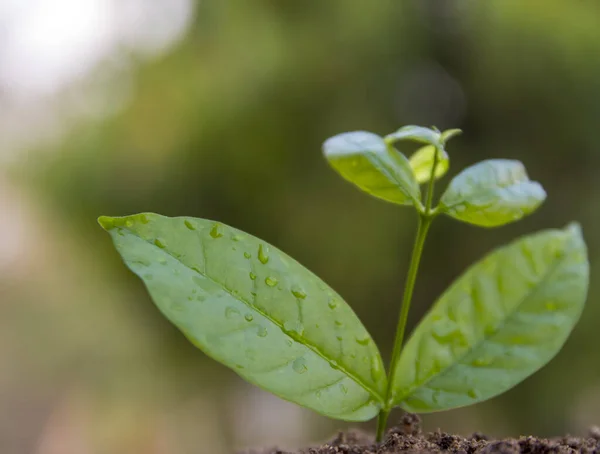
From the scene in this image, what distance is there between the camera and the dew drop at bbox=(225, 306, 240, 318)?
25 cm

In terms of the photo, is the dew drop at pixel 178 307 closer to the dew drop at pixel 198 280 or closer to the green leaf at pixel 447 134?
the dew drop at pixel 198 280

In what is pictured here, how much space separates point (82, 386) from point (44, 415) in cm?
14

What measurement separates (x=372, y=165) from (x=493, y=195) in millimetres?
65

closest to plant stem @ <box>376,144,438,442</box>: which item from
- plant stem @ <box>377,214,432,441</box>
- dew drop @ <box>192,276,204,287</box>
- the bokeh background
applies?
→ plant stem @ <box>377,214,432,441</box>

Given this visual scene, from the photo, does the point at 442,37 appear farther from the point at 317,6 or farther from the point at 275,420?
the point at 275,420

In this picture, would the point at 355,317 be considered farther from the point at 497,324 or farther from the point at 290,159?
the point at 290,159

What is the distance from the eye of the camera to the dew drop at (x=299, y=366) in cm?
26

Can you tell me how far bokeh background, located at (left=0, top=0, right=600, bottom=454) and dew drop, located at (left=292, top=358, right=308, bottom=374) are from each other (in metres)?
0.94

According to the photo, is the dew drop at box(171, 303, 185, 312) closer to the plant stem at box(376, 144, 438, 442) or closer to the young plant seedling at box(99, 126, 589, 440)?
the young plant seedling at box(99, 126, 589, 440)

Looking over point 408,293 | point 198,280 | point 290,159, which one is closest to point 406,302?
point 408,293

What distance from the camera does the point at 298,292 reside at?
0.27 m

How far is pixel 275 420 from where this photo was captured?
1.58 m

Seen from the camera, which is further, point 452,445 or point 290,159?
point 290,159

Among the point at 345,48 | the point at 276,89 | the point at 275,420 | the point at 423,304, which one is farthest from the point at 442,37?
the point at 275,420
